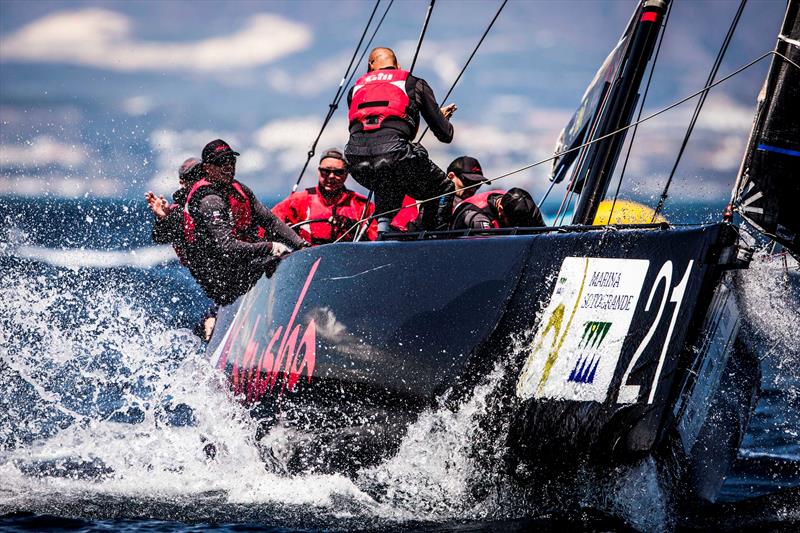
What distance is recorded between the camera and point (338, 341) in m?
3.91

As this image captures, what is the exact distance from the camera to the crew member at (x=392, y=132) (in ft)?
14.7

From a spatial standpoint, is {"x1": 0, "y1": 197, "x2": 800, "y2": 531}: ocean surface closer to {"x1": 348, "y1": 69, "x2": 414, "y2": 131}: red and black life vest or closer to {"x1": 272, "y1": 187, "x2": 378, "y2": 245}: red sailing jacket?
{"x1": 272, "y1": 187, "x2": 378, "y2": 245}: red sailing jacket

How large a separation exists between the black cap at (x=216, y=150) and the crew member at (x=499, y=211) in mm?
1400

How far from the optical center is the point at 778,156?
3305 millimetres

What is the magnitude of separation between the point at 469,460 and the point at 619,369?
67cm

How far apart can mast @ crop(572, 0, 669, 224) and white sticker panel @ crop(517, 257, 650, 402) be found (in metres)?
1.32

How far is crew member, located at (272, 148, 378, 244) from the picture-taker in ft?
20.5

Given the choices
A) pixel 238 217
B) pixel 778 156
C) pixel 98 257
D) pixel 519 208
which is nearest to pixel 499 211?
pixel 519 208

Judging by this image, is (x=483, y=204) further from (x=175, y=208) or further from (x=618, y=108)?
(x=175, y=208)

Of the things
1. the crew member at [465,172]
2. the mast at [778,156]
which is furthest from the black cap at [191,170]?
the mast at [778,156]

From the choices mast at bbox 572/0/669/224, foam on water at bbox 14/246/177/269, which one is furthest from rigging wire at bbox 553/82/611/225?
foam on water at bbox 14/246/177/269

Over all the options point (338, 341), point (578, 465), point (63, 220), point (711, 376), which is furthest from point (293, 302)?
point (63, 220)

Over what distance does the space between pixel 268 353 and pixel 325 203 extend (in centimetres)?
217

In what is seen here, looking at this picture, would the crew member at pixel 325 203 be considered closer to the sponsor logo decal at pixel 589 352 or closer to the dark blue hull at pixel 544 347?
the dark blue hull at pixel 544 347
